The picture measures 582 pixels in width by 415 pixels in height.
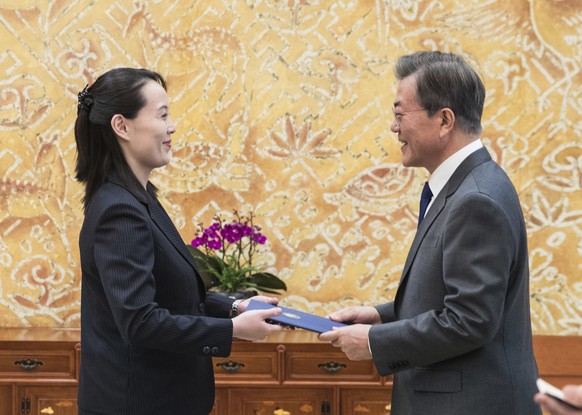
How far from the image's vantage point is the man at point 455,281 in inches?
77.9

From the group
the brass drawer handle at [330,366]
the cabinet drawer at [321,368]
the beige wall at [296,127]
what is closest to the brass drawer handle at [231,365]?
the cabinet drawer at [321,368]

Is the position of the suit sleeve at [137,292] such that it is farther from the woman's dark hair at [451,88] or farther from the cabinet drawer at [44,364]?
the cabinet drawer at [44,364]

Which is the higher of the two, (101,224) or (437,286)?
(101,224)

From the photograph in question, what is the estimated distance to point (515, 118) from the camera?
4.05 metres

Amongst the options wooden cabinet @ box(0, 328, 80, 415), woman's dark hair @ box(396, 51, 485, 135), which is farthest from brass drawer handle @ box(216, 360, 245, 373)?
woman's dark hair @ box(396, 51, 485, 135)

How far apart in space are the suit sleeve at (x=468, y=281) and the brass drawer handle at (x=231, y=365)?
1798 millimetres

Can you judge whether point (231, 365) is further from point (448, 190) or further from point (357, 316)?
point (448, 190)

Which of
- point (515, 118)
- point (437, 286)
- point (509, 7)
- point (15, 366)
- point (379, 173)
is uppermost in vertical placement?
point (509, 7)

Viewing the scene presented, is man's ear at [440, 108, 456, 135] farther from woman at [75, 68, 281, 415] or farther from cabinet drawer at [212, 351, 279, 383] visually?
cabinet drawer at [212, 351, 279, 383]

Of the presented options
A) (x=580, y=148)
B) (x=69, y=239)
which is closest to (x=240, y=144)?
(x=69, y=239)

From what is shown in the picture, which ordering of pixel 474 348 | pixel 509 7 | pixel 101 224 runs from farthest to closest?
pixel 509 7 < pixel 101 224 < pixel 474 348

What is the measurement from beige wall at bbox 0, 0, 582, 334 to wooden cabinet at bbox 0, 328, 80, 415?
0.40 meters

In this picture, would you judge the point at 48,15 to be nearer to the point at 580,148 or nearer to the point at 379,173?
the point at 379,173

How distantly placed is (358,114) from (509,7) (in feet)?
3.13
